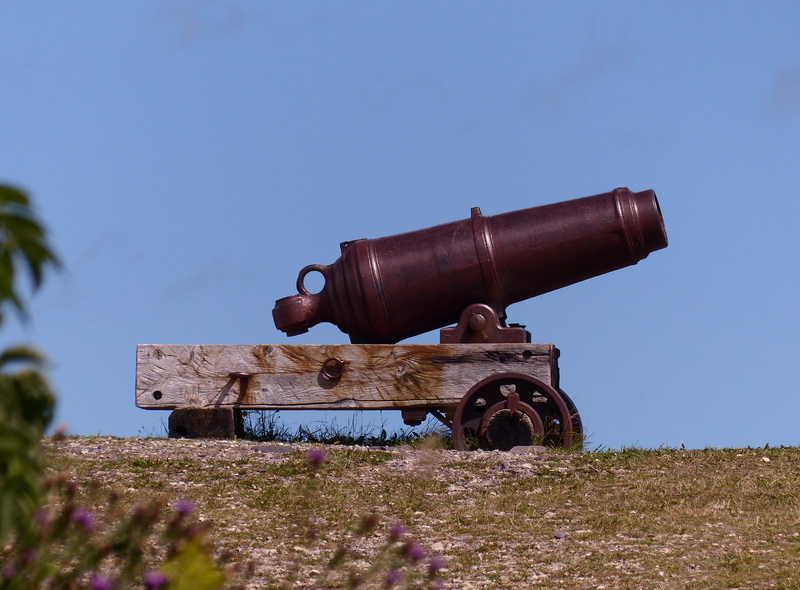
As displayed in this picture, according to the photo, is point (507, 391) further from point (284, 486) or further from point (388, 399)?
point (284, 486)

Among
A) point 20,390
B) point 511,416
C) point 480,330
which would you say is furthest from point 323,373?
point 20,390

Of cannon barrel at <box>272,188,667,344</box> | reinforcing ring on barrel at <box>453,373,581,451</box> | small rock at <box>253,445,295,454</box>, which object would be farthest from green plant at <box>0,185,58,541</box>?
cannon barrel at <box>272,188,667,344</box>

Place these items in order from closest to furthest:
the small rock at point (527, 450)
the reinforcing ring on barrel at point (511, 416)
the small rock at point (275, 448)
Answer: the small rock at point (275, 448), the small rock at point (527, 450), the reinforcing ring on barrel at point (511, 416)

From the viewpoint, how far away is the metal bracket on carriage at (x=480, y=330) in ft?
26.5

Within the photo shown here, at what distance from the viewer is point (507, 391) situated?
7898 mm

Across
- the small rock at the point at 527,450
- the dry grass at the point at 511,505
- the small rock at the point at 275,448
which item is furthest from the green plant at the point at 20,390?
the small rock at the point at 527,450

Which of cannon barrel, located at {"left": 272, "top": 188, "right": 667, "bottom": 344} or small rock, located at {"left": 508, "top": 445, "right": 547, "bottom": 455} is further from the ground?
cannon barrel, located at {"left": 272, "top": 188, "right": 667, "bottom": 344}

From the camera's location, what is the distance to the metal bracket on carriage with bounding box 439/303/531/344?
8.08 m

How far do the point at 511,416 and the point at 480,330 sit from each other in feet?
2.24

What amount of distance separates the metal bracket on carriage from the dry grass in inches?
38.7

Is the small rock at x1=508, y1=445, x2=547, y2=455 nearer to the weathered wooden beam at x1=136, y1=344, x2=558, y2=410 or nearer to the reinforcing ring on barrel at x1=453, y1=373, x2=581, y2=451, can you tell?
the reinforcing ring on barrel at x1=453, y1=373, x2=581, y2=451

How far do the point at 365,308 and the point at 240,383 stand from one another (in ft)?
3.46

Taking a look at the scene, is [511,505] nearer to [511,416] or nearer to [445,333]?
[511,416]

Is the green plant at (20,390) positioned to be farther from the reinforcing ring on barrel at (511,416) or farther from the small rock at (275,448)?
the reinforcing ring on barrel at (511,416)
